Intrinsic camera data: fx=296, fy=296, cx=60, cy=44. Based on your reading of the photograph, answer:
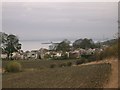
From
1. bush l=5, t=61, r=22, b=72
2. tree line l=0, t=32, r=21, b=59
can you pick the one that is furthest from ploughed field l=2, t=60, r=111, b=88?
tree line l=0, t=32, r=21, b=59

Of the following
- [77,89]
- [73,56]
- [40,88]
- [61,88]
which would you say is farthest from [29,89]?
[73,56]

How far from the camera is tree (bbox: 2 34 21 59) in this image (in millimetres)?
73338

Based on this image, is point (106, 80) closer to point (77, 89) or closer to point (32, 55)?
point (77, 89)

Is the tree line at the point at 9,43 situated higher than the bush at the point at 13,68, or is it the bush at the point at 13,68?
the tree line at the point at 9,43

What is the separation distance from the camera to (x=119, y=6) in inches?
782

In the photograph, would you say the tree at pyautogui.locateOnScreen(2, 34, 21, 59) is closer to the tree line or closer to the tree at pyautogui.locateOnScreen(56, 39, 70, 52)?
the tree line

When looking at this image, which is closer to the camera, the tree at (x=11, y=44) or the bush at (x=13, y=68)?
the bush at (x=13, y=68)

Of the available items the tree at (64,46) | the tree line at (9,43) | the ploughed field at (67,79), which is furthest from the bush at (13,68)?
the tree at (64,46)

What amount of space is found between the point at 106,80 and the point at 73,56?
45565 mm

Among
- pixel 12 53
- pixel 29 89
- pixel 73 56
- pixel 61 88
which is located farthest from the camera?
pixel 12 53

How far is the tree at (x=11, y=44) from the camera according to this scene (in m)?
73.3

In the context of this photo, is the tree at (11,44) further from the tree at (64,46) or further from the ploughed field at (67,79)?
the ploughed field at (67,79)

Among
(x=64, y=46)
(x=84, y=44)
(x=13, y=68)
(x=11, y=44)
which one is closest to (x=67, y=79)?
(x=13, y=68)

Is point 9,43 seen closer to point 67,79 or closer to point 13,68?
point 13,68
